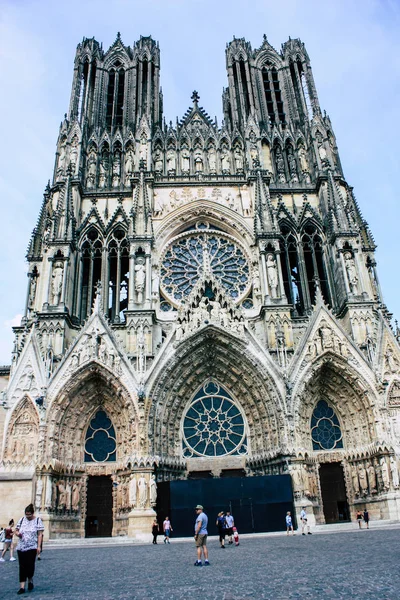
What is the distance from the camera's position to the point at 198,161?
2581 centimetres

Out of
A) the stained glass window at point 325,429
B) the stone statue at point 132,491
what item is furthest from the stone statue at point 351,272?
the stone statue at point 132,491

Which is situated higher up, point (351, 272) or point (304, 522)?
point (351, 272)

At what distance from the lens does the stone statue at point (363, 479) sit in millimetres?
18016

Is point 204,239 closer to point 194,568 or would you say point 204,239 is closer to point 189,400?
point 189,400

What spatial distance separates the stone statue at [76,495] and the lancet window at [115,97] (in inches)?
745

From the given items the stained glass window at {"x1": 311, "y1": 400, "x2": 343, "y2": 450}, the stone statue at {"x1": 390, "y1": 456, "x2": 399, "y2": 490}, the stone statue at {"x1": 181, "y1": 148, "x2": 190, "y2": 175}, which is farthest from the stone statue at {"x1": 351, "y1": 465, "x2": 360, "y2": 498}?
the stone statue at {"x1": 181, "y1": 148, "x2": 190, "y2": 175}

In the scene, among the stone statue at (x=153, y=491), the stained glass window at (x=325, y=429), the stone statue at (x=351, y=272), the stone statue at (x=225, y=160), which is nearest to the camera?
the stone statue at (x=153, y=491)

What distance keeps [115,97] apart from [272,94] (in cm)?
927

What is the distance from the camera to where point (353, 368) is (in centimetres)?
1897

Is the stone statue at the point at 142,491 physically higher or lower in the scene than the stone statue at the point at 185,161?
lower

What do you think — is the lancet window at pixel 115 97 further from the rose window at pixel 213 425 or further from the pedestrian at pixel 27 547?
the pedestrian at pixel 27 547

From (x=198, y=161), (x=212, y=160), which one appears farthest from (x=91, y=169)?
(x=212, y=160)

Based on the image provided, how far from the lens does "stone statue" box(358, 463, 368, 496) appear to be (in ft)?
59.1

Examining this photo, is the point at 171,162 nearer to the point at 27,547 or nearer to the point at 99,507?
the point at 99,507
